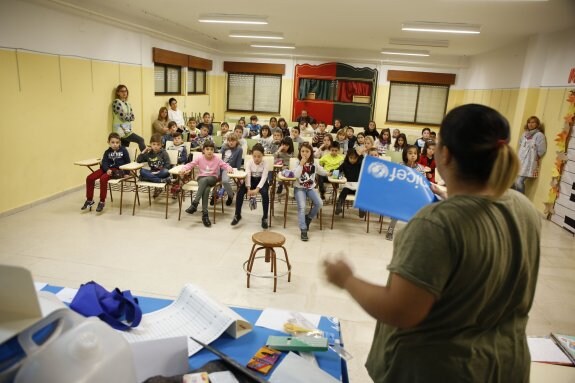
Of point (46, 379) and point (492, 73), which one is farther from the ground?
point (492, 73)

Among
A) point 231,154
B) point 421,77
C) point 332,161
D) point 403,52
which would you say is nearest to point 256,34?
point 403,52

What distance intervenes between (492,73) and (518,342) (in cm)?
1058

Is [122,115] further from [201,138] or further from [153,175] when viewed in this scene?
[153,175]

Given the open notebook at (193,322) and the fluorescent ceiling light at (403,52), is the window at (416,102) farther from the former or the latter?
the open notebook at (193,322)

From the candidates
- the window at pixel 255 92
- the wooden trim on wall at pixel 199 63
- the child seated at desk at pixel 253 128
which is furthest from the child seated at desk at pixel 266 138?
the window at pixel 255 92

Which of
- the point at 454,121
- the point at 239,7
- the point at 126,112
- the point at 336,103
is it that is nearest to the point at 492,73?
the point at 336,103

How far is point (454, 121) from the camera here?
960 mm

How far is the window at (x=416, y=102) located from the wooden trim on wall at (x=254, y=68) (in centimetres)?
373

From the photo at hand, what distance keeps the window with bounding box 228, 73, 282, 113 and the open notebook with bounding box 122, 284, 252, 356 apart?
1182 centimetres

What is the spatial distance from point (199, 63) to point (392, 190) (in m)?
10.9

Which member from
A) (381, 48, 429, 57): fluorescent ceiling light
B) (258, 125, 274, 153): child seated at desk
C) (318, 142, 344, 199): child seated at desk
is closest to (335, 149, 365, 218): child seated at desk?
(318, 142, 344, 199): child seated at desk

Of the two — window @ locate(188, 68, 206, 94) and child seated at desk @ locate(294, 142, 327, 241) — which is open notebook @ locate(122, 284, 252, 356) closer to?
child seated at desk @ locate(294, 142, 327, 241)

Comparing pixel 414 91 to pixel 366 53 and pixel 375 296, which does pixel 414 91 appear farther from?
pixel 375 296

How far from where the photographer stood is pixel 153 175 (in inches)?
223
